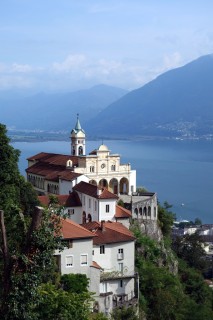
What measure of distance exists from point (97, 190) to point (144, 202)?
4901 millimetres

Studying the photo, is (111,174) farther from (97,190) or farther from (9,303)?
(9,303)

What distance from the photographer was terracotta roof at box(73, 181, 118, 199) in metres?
28.7

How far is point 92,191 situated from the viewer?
30.0 metres

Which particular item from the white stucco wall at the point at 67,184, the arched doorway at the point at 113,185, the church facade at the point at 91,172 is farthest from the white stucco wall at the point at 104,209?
the arched doorway at the point at 113,185

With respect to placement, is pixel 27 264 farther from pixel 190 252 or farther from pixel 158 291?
pixel 190 252

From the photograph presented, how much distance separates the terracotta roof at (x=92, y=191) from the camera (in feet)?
94.1

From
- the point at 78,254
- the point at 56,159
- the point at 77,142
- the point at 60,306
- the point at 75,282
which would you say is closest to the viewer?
the point at 60,306

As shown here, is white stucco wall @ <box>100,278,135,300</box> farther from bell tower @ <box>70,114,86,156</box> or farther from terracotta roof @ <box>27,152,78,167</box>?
bell tower @ <box>70,114,86,156</box>

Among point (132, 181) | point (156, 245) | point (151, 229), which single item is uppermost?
point (132, 181)

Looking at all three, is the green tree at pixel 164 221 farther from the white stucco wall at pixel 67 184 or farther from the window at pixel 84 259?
the window at pixel 84 259

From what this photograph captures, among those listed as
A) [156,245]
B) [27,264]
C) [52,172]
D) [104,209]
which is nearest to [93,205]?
[104,209]

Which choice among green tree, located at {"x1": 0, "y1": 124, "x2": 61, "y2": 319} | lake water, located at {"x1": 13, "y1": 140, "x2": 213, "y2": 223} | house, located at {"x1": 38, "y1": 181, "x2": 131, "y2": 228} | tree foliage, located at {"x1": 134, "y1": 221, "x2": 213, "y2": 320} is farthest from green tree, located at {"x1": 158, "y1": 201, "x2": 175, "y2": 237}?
lake water, located at {"x1": 13, "y1": 140, "x2": 213, "y2": 223}

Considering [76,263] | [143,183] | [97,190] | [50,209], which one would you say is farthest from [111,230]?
[143,183]

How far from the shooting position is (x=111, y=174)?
39.7 metres
